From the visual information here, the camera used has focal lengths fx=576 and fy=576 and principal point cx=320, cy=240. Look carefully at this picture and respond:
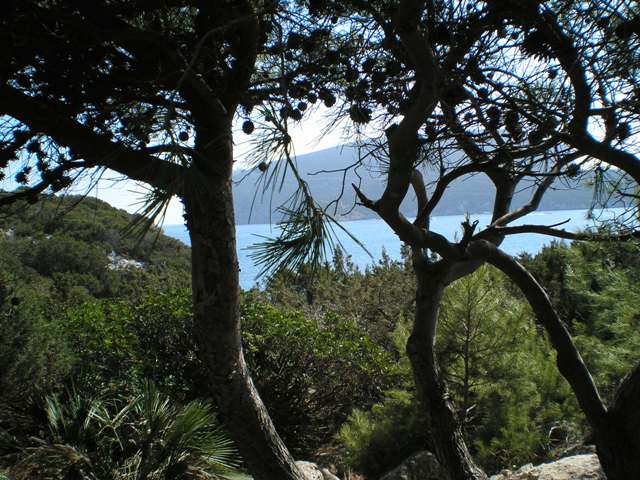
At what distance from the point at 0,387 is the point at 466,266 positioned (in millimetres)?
3977

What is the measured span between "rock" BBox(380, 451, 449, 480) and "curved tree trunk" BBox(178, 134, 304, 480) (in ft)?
5.72

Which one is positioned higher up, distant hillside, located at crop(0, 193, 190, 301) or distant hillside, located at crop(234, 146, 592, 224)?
distant hillside, located at crop(0, 193, 190, 301)

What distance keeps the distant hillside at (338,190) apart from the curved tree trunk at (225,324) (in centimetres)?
13

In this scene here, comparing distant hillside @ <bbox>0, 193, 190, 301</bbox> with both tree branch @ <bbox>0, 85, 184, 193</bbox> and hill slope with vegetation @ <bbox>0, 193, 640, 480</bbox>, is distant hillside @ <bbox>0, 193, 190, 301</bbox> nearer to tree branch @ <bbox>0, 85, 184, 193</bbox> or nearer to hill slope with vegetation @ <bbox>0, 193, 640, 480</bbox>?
hill slope with vegetation @ <bbox>0, 193, 640, 480</bbox>

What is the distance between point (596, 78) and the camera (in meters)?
2.03

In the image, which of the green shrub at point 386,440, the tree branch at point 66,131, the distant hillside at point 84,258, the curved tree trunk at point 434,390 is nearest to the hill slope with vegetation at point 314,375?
the green shrub at point 386,440

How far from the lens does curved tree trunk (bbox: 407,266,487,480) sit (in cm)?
304

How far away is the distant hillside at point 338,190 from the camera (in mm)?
2453

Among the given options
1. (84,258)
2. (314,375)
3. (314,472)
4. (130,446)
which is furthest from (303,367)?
(84,258)

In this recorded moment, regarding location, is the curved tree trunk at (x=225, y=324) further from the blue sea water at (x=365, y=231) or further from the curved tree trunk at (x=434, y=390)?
the curved tree trunk at (x=434, y=390)

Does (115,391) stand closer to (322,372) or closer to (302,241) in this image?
(322,372)

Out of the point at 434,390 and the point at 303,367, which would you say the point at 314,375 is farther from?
the point at 434,390

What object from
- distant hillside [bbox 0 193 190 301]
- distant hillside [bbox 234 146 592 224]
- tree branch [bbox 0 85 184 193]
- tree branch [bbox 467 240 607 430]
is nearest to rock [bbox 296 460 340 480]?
distant hillside [bbox 234 146 592 224]

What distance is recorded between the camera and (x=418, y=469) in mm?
4469
